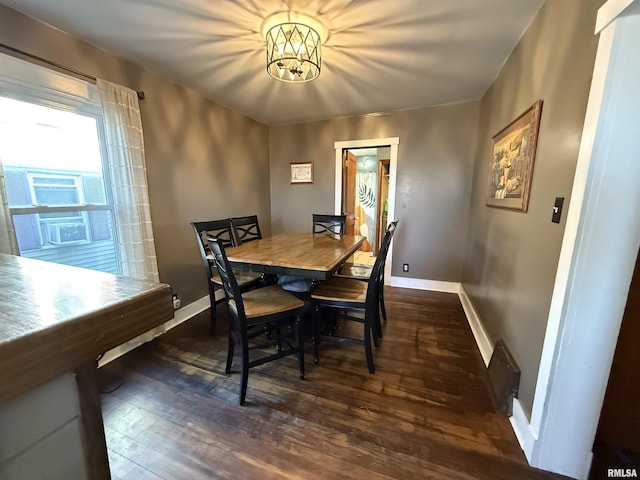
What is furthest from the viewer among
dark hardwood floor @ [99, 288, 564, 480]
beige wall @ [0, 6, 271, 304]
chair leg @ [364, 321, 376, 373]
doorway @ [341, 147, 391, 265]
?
doorway @ [341, 147, 391, 265]

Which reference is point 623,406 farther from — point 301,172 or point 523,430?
point 301,172

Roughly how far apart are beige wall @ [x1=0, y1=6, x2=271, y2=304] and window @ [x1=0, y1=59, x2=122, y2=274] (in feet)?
0.61

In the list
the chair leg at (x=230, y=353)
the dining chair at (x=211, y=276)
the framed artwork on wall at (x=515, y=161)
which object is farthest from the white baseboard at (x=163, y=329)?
the framed artwork on wall at (x=515, y=161)

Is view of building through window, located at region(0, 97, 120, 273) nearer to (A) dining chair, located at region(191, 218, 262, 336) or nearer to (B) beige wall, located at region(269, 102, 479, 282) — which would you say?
(A) dining chair, located at region(191, 218, 262, 336)

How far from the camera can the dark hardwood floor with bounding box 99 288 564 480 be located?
128 centimetres

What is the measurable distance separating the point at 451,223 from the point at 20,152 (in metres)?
3.90

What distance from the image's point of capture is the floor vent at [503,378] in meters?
1.53

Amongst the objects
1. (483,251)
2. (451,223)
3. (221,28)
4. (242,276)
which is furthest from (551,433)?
(221,28)

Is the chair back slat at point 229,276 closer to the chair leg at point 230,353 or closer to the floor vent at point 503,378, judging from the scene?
the chair leg at point 230,353

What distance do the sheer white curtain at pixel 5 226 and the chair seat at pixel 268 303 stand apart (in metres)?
1.27

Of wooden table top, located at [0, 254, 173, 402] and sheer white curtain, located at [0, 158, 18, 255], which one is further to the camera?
sheer white curtain, located at [0, 158, 18, 255]

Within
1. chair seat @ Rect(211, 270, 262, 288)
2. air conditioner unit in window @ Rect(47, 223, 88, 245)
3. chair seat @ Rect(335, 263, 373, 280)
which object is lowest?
chair seat @ Rect(211, 270, 262, 288)

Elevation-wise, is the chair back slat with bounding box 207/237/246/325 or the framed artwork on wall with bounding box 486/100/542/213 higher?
the framed artwork on wall with bounding box 486/100/542/213

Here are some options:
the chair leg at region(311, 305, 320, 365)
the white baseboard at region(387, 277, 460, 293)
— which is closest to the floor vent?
the chair leg at region(311, 305, 320, 365)
